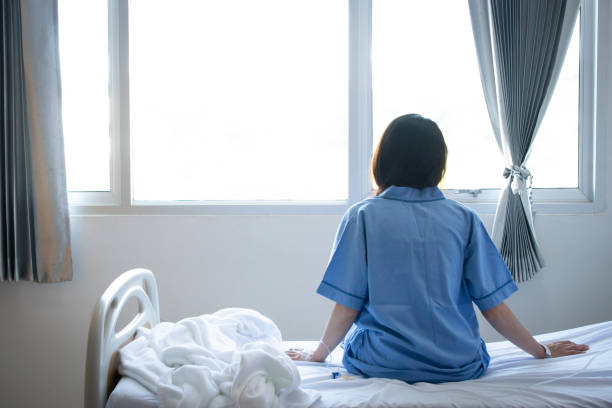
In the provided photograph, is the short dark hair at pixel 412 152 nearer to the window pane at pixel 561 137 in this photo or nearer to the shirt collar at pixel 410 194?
the shirt collar at pixel 410 194

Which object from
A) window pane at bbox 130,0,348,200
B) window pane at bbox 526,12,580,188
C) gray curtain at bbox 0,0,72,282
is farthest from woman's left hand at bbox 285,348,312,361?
window pane at bbox 526,12,580,188

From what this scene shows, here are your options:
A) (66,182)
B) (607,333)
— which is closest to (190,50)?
(66,182)

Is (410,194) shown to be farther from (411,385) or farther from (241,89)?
(241,89)

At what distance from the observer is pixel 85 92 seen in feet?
7.06

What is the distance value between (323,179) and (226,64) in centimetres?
77

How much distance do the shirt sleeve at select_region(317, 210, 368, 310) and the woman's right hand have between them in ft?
2.13

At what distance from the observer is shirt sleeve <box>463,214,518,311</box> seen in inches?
46.5

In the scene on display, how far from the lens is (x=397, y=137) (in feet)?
3.75

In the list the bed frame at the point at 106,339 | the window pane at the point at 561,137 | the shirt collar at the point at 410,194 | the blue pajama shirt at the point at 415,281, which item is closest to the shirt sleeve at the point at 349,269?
the blue pajama shirt at the point at 415,281

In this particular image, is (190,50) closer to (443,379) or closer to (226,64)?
(226,64)

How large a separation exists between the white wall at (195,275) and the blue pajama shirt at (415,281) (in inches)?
33.5

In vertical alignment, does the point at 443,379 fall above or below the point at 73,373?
above

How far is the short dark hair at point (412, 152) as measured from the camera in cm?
113

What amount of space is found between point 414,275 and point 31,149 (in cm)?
181
